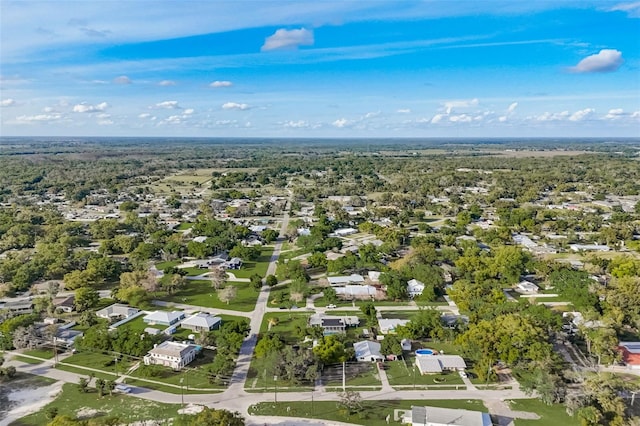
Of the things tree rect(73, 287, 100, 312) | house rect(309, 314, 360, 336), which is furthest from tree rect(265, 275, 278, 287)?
tree rect(73, 287, 100, 312)

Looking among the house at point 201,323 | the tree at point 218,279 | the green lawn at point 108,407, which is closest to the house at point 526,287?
the house at point 201,323

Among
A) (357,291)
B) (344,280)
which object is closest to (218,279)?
(344,280)

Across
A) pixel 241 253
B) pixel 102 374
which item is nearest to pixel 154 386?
pixel 102 374

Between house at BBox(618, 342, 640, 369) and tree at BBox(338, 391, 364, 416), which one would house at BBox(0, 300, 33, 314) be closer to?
tree at BBox(338, 391, 364, 416)

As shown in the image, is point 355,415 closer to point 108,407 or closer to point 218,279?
point 108,407

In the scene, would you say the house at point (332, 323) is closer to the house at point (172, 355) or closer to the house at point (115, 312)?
the house at point (172, 355)

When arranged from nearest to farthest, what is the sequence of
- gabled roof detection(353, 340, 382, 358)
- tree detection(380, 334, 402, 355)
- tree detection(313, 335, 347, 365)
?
tree detection(313, 335, 347, 365)
tree detection(380, 334, 402, 355)
gabled roof detection(353, 340, 382, 358)
